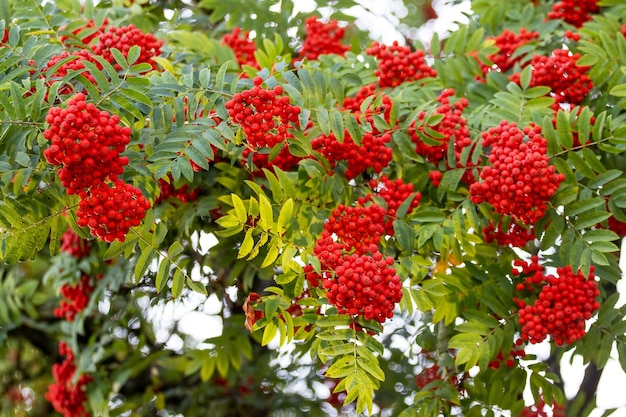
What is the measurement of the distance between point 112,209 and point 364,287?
729 mm

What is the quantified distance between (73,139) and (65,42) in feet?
3.08

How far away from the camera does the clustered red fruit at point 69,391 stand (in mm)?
4035

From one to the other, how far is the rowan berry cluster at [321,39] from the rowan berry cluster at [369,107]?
0.72 meters

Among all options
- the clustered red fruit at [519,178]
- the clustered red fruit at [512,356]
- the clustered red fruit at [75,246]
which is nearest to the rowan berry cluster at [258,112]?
the clustered red fruit at [519,178]

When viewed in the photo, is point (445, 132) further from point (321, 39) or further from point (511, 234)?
point (321, 39)

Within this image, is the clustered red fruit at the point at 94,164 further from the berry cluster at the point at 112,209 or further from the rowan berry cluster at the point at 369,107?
the rowan berry cluster at the point at 369,107

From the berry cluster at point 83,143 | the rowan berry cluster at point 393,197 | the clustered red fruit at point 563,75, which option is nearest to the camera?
the berry cluster at point 83,143

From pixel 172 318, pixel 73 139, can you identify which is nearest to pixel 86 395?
pixel 172 318

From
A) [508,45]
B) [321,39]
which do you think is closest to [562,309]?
[508,45]

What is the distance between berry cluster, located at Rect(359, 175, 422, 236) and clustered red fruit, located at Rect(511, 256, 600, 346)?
0.50 meters

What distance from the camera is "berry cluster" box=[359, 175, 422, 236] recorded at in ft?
8.96

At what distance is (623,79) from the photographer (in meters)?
3.01

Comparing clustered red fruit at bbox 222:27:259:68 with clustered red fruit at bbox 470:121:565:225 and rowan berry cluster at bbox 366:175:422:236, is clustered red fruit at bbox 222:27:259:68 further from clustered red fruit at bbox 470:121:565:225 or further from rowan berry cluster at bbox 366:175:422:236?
clustered red fruit at bbox 470:121:565:225

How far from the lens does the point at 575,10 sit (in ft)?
11.9
